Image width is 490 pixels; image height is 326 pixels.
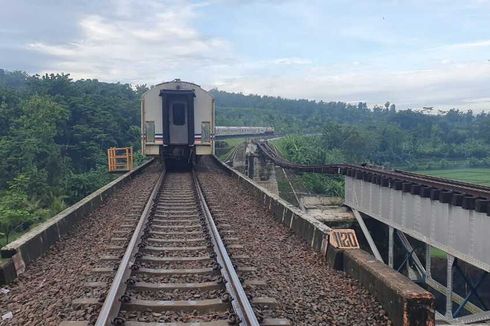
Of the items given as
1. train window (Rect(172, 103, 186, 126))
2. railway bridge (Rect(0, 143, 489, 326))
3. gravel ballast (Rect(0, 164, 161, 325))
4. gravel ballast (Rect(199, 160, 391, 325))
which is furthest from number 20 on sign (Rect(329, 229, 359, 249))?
train window (Rect(172, 103, 186, 126))

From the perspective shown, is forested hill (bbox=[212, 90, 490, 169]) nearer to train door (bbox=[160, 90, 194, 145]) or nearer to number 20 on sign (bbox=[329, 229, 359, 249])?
train door (bbox=[160, 90, 194, 145])

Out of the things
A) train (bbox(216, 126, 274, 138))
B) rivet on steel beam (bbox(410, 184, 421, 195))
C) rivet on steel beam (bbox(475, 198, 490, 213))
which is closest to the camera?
rivet on steel beam (bbox(475, 198, 490, 213))

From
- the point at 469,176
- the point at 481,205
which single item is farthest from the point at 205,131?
the point at 469,176

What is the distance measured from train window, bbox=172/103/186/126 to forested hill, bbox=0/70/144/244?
41.7 ft

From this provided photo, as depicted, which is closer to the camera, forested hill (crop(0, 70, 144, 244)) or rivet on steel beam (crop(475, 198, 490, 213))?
rivet on steel beam (crop(475, 198, 490, 213))

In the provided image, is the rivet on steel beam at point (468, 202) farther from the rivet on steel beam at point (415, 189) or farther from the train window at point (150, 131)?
the train window at point (150, 131)

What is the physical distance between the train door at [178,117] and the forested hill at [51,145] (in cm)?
1246

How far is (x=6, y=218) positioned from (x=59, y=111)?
18.8 m

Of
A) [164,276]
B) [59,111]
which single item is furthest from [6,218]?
[164,276]

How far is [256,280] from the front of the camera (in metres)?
5.62

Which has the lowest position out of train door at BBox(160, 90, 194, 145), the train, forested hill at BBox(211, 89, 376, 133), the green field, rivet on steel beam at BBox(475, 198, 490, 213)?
the green field

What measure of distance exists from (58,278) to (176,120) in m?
15.5

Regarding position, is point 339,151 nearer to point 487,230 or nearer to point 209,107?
point 209,107

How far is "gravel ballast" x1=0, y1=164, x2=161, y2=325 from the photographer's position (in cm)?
470
